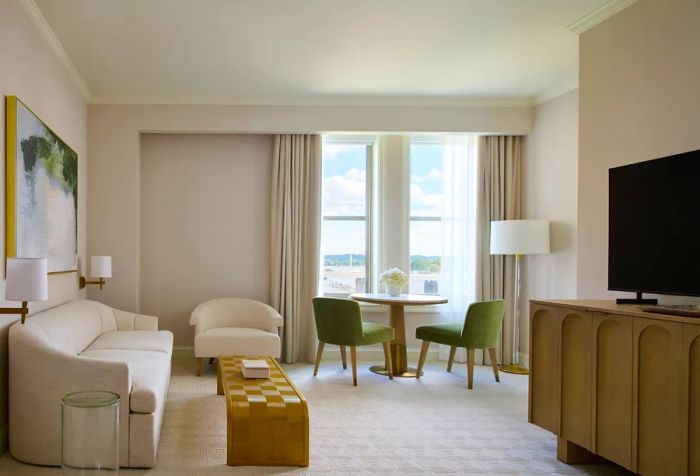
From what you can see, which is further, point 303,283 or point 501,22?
point 303,283

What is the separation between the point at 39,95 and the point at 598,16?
4074 millimetres

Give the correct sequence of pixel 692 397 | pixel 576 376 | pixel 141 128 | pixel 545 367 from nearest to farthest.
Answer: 1. pixel 692 397
2. pixel 576 376
3. pixel 545 367
4. pixel 141 128

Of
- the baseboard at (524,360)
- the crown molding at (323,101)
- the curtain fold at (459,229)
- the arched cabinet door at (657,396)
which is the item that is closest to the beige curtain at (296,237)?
the crown molding at (323,101)

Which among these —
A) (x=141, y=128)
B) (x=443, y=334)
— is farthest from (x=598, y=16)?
(x=141, y=128)

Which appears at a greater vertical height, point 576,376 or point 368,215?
point 368,215

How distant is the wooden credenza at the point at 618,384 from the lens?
2.57 m

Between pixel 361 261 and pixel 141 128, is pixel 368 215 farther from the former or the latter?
pixel 141 128

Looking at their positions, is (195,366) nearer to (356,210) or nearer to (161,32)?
(356,210)

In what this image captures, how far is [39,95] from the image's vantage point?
14.1 ft

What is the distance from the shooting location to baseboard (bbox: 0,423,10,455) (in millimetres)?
3386

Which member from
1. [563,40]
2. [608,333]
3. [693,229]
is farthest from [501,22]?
[608,333]

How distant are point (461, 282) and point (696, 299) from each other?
3667 millimetres

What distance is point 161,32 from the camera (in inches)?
176

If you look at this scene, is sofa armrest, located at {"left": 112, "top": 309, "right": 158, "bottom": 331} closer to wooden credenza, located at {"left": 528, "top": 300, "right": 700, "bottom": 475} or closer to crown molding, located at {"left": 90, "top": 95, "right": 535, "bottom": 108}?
crown molding, located at {"left": 90, "top": 95, "right": 535, "bottom": 108}
